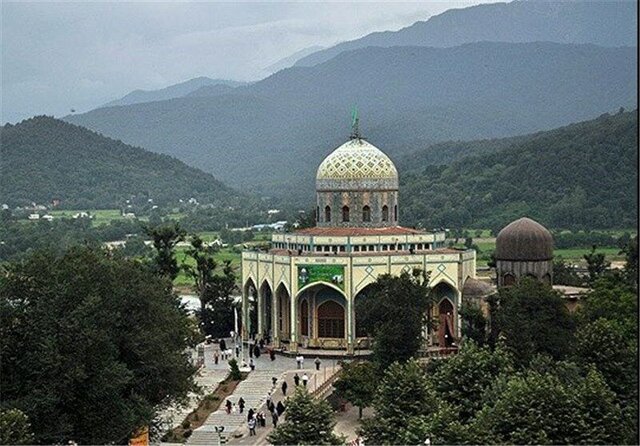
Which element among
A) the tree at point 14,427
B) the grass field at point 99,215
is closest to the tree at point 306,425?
the tree at point 14,427

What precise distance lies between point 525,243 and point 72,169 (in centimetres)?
11226

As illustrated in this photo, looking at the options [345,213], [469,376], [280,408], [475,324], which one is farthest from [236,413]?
[345,213]

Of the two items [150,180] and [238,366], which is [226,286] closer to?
[238,366]

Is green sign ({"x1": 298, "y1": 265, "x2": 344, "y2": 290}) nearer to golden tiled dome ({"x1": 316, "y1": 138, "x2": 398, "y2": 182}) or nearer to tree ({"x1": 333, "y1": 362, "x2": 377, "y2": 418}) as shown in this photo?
golden tiled dome ({"x1": 316, "y1": 138, "x2": 398, "y2": 182})

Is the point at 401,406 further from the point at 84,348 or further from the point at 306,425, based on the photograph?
the point at 84,348

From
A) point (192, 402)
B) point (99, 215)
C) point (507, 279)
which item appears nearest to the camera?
point (192, 402)

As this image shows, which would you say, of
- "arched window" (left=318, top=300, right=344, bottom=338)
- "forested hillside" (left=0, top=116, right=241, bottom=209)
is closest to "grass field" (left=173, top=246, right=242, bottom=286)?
"arched window" (left=318, top=300, right=344, bottom=338)

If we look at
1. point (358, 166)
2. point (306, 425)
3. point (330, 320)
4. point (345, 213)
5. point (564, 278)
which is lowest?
point (306, 425)

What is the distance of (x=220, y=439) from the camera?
27938 mm

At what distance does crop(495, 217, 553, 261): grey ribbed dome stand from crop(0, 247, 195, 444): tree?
1534 cm

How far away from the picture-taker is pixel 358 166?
41219mm

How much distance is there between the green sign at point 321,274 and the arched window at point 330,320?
3.47ft

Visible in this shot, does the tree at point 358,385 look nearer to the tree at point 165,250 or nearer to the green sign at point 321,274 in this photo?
the green sign at point 321,274

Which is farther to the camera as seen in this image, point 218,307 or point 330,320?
point 218,307
